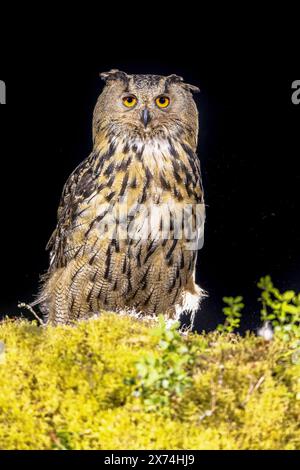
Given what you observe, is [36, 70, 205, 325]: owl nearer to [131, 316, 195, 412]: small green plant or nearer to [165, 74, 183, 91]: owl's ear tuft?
[165, 74, 183, 91]: owl's ear tuft

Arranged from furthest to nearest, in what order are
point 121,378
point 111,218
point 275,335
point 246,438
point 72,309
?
point 72,309, point 111,218, point 275,335, point 121,378, point 246,438

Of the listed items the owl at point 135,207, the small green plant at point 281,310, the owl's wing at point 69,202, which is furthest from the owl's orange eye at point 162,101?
the small green plant at point 281,310

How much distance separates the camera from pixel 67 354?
192cm

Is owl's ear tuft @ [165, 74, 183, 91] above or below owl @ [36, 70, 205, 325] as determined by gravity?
above

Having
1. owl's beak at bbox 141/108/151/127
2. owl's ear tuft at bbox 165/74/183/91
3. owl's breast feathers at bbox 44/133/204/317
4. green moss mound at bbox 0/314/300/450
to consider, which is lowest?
green moss mound at bbox 0/314/300/450

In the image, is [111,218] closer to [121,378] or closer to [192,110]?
[192,110]

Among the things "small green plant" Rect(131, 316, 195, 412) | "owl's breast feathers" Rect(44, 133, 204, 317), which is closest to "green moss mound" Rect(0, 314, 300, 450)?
"small green plant" Rect(131, 316, 195, 412)

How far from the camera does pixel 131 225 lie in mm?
2912

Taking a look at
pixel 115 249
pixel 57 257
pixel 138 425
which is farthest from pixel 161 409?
pixel 57 257

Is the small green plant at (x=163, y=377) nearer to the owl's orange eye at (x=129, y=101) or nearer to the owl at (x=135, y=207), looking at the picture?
the owl at (x=135, y=207)

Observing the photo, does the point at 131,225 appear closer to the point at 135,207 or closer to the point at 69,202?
the point at 135,207

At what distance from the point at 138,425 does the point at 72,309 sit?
144cm

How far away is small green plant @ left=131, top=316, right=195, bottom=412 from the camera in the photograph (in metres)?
1.75

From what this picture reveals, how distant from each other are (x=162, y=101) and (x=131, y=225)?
0.51 meters
